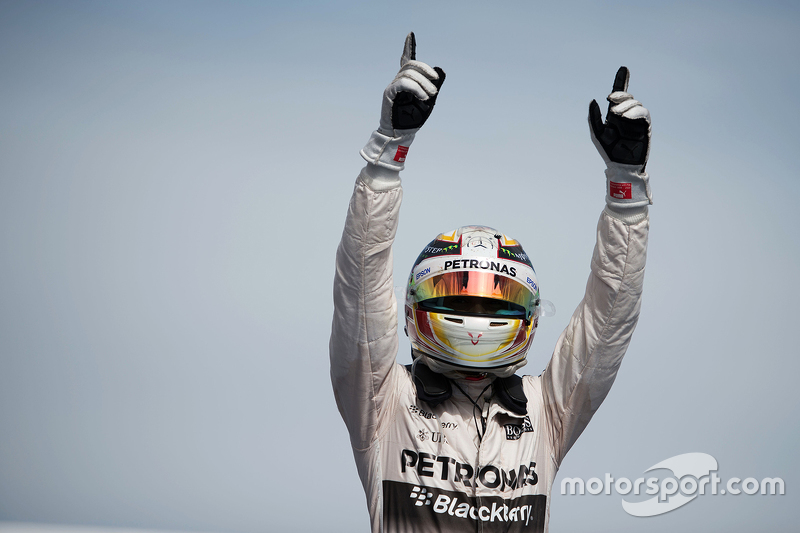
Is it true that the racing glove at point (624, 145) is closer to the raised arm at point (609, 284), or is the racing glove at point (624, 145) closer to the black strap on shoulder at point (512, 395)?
the raised arm at point (609, 284)

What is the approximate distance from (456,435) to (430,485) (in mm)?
225

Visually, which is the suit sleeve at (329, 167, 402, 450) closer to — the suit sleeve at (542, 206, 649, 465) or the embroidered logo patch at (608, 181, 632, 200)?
the suit sleeve at (542, 206, 649, 465)

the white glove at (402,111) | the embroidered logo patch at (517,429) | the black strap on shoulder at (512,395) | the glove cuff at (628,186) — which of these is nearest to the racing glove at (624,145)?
the glove cuff at (628,186)

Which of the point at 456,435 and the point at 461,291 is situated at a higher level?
the point at 461,291

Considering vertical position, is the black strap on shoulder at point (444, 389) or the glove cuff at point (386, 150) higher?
the glove cuff at point (386, 150)

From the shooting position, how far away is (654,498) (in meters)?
5.45

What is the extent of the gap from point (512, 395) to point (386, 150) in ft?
3.84

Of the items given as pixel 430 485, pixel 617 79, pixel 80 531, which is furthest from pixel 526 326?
pixel 80 531

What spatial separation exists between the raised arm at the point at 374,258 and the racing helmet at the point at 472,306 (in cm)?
19

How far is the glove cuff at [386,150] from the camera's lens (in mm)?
2465

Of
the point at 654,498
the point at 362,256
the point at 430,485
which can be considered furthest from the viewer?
the point at 654,498

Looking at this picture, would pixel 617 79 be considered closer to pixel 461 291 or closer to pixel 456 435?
pixel 461 291

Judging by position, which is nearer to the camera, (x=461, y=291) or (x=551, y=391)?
(x=461, y=291)

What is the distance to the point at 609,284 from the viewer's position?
2801mm
